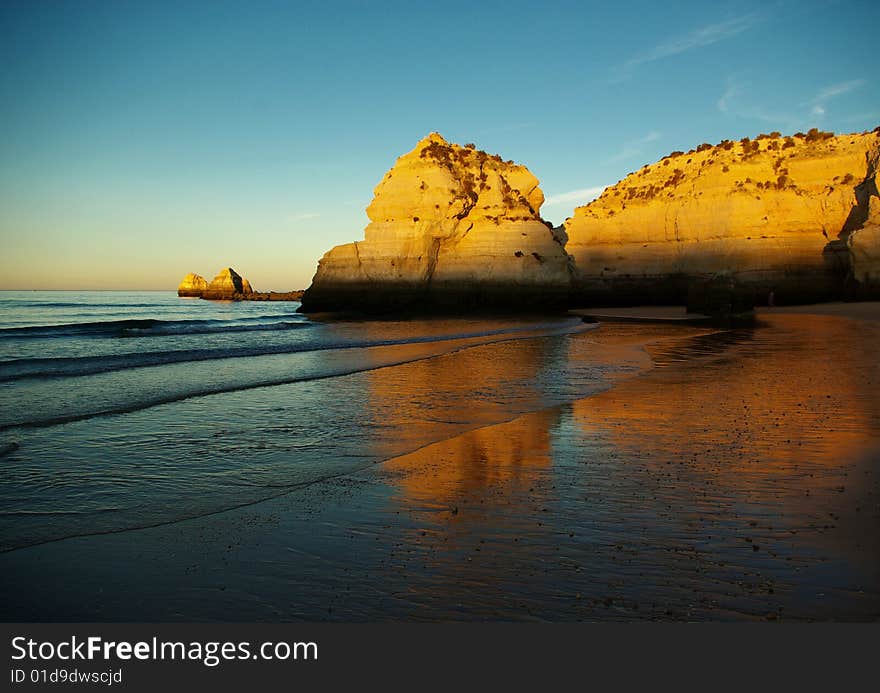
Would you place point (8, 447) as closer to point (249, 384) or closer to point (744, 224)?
point (249, 384)

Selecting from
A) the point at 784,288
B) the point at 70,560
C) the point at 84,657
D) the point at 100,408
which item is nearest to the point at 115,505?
the point at 70,560

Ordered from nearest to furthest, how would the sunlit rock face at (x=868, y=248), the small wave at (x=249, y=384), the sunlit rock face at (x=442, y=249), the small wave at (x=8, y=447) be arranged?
Result: the small wave at (x=8, y=447)
the small wave at (x=249, y=384)
the sunlit rock face at (x=868, y=248)
the sunlit rock face at (x=442, y=249)

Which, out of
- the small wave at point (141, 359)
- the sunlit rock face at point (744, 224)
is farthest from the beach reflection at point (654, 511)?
the sunlit rock face at point (744, 224)

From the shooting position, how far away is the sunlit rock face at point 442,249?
151ft

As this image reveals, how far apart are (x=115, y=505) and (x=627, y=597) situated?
451cm

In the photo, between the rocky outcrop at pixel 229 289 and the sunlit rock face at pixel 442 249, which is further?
the rocky outcrop at pixel 229 289

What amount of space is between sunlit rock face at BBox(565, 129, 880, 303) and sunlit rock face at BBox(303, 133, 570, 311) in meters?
7.25

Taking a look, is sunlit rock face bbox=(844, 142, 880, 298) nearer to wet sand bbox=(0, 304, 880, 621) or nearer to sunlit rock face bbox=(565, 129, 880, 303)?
sunlit rock face bbox=(565, 129, 880, 303)

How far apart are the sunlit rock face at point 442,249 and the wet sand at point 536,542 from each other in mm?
38505

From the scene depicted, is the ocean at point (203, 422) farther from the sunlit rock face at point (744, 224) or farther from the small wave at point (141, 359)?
the sunlit rock face at point (744, 224)

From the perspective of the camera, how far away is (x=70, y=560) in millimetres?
4301

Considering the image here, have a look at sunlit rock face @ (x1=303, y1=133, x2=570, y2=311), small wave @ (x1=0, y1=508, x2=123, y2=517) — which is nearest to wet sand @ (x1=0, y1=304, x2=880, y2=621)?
small wave @ (x1=0, y1=508, x2=123, y2=517)

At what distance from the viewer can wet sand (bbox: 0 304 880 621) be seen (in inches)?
136

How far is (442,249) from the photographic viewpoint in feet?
157
